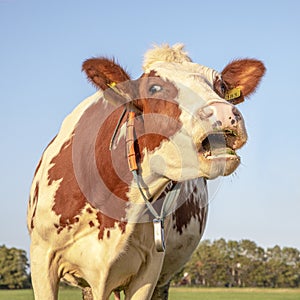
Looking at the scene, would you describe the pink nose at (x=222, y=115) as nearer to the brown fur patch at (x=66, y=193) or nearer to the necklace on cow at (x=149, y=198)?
the necklace on cow at (x=149, y=198)

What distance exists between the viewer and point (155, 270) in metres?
5.82

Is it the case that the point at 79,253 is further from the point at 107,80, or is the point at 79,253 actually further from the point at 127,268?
the point at 107,80

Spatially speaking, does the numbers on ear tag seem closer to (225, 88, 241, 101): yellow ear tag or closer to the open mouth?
the open mouth

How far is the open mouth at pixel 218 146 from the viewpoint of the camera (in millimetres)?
Answer: 4570

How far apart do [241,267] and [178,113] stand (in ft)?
220

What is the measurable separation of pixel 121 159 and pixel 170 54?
102 centimetres

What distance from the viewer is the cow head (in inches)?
179

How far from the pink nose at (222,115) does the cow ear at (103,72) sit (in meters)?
0.96

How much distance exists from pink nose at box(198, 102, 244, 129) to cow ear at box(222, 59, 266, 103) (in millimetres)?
1434

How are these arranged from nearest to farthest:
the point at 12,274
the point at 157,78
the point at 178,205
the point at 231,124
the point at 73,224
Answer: the point at 231,124, the point at 157,78, the point at 73,224, the point at 178,205, the point at 12,274

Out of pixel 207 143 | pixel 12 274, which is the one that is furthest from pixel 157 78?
pixel 12 274

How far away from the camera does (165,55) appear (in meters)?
5.30

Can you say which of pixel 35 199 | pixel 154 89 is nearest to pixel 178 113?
pixel 154 89

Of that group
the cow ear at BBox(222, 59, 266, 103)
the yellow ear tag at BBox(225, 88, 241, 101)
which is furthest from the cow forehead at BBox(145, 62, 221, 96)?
the cow ear at BBox(222, 59, 266, 103)
